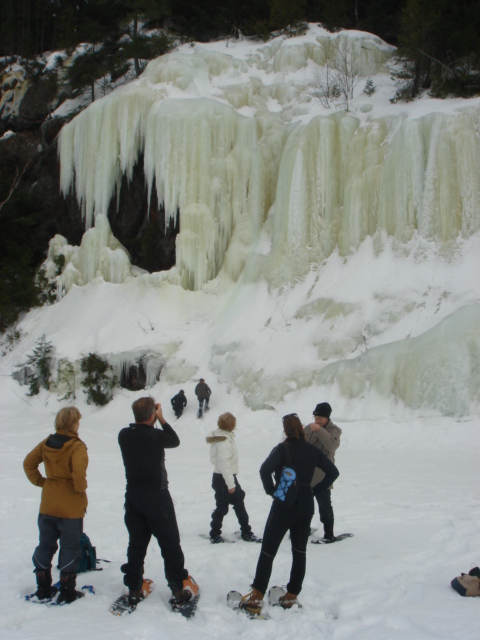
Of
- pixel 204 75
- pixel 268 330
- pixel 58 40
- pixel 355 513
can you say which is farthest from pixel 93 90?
pixel 355 513

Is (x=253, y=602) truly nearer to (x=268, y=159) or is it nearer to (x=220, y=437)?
(x=220, y=437)

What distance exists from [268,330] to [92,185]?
1009 cm

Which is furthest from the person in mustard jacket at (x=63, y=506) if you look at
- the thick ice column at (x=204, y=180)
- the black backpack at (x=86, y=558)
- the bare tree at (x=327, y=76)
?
the bare tree at (x=327, y=76)

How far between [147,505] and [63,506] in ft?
2.04

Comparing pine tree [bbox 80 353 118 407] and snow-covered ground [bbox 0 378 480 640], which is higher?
snow-covered ground [bbox 0 378 480 640]

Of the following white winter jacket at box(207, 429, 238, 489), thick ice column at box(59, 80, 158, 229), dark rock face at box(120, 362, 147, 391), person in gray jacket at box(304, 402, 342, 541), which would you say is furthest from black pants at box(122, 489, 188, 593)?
thick ice column at box(59, 80, 158, 229)

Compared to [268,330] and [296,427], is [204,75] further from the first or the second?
[296,427]

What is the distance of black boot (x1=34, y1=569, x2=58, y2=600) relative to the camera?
3850mm

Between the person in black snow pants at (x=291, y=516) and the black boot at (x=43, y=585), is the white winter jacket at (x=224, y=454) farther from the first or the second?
the black boot at (x=43, y=585)

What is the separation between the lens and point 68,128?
73.9 feet

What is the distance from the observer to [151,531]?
387 cm

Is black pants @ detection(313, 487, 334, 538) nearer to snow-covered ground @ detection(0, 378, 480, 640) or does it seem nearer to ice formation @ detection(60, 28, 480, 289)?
snow-covered ground @ detection(0, 378, 480, 640)

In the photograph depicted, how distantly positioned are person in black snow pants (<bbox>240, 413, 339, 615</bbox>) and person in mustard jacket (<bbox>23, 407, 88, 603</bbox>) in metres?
1.23

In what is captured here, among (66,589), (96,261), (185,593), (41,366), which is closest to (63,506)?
(66,589)
